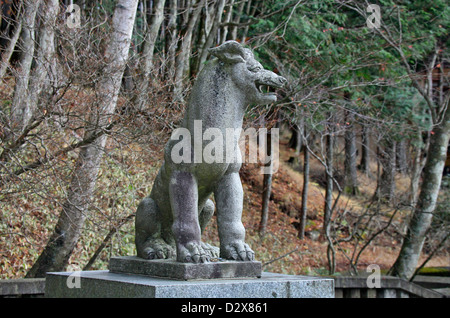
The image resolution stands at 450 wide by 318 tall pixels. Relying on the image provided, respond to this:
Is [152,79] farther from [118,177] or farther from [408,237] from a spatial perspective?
[408,237]

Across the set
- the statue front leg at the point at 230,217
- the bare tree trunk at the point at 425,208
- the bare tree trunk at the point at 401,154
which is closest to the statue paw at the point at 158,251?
the statue front leg at the point at 230,217

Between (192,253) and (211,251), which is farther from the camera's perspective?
(211,251)

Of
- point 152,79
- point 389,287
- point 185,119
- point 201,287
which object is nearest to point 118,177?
point 152,79

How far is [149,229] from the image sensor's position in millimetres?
4754

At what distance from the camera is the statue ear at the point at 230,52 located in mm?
4301

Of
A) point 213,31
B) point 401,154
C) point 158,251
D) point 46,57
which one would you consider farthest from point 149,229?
point 401,154

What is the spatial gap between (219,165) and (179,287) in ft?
3.71

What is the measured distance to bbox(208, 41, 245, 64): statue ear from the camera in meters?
4.30

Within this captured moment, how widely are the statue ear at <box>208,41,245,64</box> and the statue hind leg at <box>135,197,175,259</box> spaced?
4.87ft

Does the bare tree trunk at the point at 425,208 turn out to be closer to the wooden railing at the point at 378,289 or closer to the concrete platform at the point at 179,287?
the wooden railing at the point at 378,289

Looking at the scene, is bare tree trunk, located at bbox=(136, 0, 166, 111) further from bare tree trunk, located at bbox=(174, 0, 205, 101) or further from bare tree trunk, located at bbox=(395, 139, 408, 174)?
bare tree trunk, located at bbox=(395, 139, 408, 174)

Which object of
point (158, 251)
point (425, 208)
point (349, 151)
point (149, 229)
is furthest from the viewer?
point (349, 151)

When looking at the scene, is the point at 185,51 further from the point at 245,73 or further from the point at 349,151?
the point at 245,73

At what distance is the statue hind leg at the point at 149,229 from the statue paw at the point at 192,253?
1.73 feet
